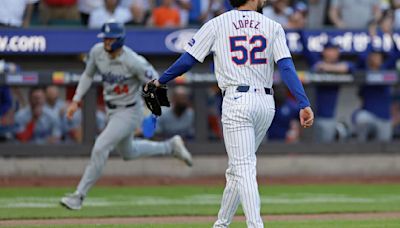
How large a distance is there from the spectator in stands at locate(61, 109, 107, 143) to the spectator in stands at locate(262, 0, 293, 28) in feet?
10.6

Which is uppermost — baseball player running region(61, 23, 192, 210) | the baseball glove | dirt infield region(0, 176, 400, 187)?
the baseball glove

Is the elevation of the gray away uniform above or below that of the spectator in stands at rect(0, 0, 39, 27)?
below

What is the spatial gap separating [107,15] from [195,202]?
454 centimetres

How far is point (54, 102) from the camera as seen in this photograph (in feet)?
48.7

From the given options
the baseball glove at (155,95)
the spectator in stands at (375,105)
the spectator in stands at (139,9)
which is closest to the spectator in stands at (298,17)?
the spectator in stands at (375,105)

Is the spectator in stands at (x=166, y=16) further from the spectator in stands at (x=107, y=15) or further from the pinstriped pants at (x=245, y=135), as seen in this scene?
the pinstriped pants at (x=245, y=135)

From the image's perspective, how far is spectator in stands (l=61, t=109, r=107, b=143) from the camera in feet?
49.4


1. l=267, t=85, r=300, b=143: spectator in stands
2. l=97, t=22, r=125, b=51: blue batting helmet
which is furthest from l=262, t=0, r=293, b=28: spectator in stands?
l=97, t=22, r=125, b=51: blue batting helmet

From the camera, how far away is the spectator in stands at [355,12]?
1611 centimetres

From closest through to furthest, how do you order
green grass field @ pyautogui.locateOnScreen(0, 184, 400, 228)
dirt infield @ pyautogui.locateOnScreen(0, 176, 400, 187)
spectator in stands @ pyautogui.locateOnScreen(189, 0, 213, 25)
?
1. green grass field @ pyautogui.locateOnScreen(0, 184, 400, 228)
2. dirt infield @ pyautogui.locateOnScreen(0, 176, 400, 187)
3. spectator in stands @ pyautogui.locateOnScreen(189, 0, 213, 25)

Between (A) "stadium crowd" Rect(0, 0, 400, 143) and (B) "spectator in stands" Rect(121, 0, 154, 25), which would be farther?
(B) "spectator in stands" Rect(121, 0, 154, 25)

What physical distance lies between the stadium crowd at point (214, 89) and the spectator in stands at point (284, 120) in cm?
2

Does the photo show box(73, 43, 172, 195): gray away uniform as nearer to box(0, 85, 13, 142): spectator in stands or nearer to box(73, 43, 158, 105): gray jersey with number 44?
box(73, 43, 158, 105): gray jersey with number 44

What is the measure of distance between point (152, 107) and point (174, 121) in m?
7.57
